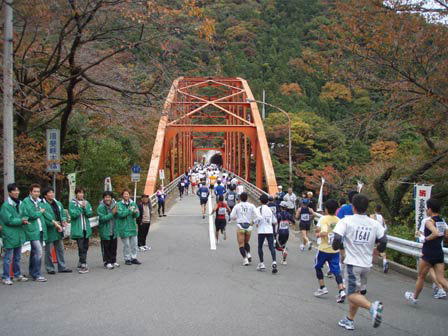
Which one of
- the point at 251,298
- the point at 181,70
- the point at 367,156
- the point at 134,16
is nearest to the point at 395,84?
the point at 181,70

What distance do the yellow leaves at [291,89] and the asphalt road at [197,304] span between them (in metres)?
56.3

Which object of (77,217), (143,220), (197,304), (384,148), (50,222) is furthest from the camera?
(384,148)

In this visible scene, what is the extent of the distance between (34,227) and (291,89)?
2374 inches

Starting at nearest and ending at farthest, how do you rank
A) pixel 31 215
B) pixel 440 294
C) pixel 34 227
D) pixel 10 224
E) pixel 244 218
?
1. pixel 440 294
2. pixel 10 224
3. pixel 31 215
4. pixel 34 227
5. pixel 244 218

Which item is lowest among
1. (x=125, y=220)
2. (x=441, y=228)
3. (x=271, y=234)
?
(x=271, y=234)

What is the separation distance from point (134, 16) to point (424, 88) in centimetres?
669

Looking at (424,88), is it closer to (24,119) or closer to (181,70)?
(181,70)

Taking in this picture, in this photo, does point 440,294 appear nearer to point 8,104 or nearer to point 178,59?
point 178,59

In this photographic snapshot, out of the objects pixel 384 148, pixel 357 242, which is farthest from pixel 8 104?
pixel 384 148

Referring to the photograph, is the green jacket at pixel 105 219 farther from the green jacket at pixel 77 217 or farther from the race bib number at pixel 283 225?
the race bib number at pixel 283 225

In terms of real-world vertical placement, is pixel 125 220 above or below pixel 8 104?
below

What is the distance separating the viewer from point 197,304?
A: 6301mm

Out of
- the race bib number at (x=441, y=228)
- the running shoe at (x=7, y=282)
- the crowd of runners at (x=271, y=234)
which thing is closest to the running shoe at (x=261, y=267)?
the crowd of runners at (x=271, y=234)

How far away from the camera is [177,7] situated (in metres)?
11.0
